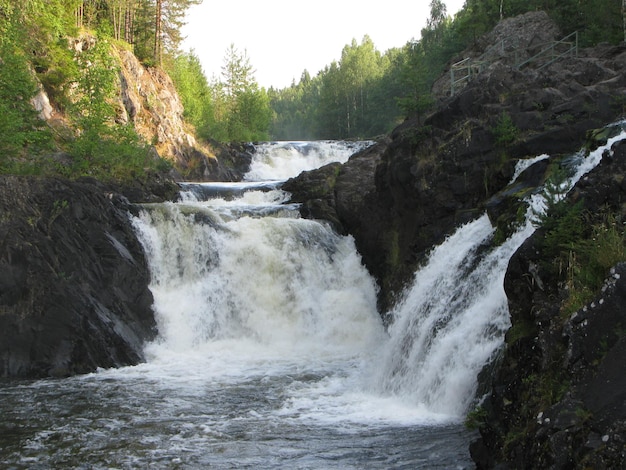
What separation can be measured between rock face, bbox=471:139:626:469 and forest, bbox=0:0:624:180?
11.1 m

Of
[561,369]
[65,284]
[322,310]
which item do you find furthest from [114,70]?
[561,369]

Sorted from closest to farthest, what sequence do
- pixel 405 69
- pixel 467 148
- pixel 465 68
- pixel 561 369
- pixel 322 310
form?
pixel 561 369
pixel 467 148
pixel 322 310
pixel 405 69
pixel 465 68

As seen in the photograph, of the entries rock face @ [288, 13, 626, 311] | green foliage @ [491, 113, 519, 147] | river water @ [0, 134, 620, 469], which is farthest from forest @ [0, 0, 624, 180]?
river water @ [0, 134, 620, 469]

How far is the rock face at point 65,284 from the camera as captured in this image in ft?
45.7

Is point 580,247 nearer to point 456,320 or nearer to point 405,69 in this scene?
point 456,320

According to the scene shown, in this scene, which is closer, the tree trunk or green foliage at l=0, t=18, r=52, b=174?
green foliage at l=0, t=18, r=52, b=174

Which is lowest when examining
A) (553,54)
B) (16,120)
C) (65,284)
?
(65,284)

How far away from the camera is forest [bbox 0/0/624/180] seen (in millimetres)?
20153

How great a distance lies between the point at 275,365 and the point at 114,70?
17843mm

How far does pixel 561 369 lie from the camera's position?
242 inches

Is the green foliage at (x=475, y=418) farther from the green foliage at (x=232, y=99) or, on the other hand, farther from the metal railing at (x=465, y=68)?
the green foliage at (x=232, y=99)

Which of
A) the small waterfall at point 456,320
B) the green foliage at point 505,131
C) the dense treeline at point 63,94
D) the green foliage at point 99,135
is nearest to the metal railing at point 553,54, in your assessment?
the green foliage at point 505,131

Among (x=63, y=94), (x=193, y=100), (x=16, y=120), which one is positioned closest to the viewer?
(x=16, y=120)

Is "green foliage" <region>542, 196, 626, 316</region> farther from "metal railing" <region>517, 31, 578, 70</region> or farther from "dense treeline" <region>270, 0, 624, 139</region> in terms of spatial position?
"metal railing" <region>517, 31, 578, 70</region>
